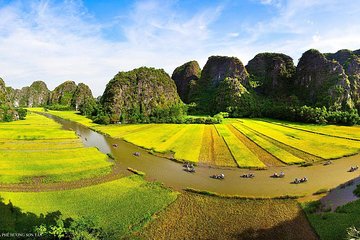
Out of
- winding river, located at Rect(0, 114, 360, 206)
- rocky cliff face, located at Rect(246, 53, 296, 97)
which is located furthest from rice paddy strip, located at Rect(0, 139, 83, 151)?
rocky cliff face, located at Rect(246, 53, 296, 97)

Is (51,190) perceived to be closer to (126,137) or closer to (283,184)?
(283,184)

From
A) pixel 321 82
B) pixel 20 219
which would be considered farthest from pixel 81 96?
pixel 20 219

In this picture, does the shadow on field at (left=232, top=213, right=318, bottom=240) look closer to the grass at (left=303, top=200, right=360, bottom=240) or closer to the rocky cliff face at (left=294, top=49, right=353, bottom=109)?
the grass at (left=303, top=200, right=360, bottom=240)

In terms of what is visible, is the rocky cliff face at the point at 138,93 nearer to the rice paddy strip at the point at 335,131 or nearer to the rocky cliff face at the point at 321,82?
the rocky cliff face at the point at 321,82

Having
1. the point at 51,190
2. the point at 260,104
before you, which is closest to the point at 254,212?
the point at 51,190

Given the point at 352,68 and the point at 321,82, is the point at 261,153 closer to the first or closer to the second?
the point at 321,82
